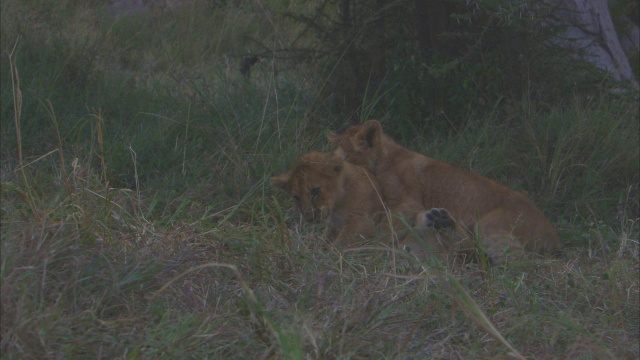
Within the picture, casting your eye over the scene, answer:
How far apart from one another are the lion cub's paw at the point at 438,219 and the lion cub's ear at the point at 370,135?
2.48 ft

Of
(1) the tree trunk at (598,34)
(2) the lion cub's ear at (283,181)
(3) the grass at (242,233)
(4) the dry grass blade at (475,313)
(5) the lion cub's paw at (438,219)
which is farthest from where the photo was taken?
(1) the tree trunk at (598,34)

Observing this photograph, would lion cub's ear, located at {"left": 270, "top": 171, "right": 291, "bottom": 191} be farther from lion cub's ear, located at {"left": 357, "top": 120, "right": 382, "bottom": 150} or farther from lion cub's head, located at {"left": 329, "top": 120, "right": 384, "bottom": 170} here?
lion cub's ear, located at {"left": 357, "top": 120, "right": 382, "bottom": 150}

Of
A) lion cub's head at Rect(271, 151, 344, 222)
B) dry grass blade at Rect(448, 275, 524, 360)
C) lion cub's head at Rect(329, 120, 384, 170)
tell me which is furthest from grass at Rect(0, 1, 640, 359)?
lion cub's head at Rect(329, 120, 384, 170)

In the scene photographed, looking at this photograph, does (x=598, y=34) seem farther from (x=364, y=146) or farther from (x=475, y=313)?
(x=475, y=313)

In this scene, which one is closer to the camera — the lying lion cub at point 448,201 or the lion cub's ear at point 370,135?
the lying lion cub at point 448,201

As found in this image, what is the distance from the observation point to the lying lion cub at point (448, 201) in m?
5.25

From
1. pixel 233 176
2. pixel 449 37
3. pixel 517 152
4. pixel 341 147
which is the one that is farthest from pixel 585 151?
pixel 233 176

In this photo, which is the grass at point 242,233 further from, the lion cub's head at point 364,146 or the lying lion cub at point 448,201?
the lion cub's head at point 364,146

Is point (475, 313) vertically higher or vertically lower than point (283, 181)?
higher

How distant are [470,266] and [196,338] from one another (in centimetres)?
194

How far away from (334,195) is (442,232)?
0.63 meters

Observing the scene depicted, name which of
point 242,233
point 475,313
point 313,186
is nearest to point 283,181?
point 313,186

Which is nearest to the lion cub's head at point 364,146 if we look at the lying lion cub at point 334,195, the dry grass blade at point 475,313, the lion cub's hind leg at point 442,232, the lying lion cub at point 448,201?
the lying lion cub at point 448,201

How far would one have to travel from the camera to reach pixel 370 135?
227 inches
